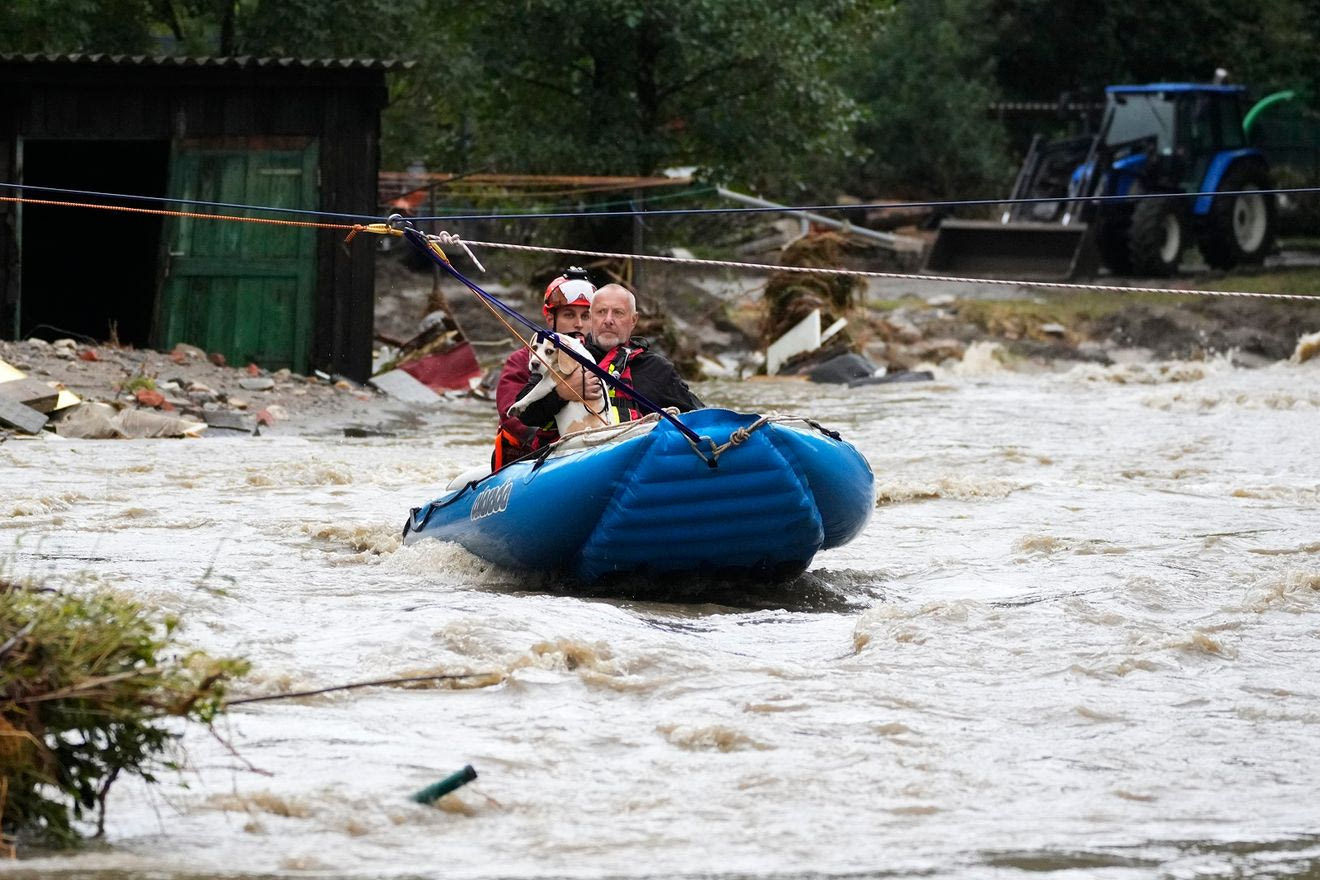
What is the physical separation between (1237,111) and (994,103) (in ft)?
26.2

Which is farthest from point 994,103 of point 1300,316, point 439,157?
point 439,157

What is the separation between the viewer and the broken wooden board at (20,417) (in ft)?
39.5

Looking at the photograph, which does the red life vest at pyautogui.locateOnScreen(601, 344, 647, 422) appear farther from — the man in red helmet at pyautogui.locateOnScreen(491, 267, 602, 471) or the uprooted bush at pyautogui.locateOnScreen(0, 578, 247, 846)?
the uprooted bush at pyautogui.locateOnScreen(0, 578, 247, 846)

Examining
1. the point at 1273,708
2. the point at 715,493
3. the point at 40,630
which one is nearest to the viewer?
the point at 40,630

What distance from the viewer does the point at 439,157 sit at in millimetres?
22422

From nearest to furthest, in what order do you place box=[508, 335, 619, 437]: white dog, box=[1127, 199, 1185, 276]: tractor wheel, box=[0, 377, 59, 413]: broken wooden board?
box=[508, 335, 619, 437]: white dog → box=[0, 377, 59, 413]: broken wooden board → box=[1127, 199, 1185, 276]: tractor wheel

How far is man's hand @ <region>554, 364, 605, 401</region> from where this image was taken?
22.4 ft

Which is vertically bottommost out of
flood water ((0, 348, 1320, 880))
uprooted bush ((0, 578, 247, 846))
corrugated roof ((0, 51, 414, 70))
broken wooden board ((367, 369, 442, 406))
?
broken wooden board ((367, 369, 442, 406))

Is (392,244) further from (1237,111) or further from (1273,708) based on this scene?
(1273,708)

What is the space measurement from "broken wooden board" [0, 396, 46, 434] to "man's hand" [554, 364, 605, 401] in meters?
6.40

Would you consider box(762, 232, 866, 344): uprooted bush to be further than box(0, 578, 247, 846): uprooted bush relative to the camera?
Yes

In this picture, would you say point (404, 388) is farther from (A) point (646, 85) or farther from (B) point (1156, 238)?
(B) point (1156, 238)

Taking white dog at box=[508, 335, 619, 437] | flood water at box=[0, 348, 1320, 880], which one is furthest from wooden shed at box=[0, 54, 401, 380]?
white dog at box=[508, 335, 619, 437]

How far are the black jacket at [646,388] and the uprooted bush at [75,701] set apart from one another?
336 cm
